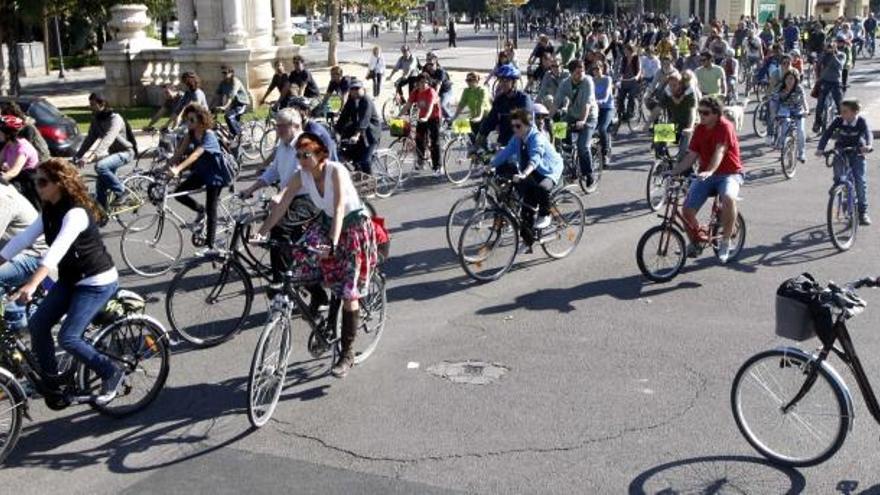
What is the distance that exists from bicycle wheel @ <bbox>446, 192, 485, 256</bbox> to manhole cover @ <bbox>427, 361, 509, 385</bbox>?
9.77ft

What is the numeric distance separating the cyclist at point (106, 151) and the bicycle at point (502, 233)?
447 centimetres

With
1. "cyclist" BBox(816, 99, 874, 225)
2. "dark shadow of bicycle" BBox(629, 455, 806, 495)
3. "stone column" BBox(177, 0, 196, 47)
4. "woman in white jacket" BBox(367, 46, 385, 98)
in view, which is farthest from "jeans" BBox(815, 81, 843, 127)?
"dark shadow of bicycle" BBox(629, 455, 806, 495)

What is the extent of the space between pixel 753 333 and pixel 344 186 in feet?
12.0

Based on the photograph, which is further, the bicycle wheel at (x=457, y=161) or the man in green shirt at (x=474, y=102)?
the bicycle wheel at (x=457, y=161)

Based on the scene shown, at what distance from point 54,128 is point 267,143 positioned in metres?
3.91

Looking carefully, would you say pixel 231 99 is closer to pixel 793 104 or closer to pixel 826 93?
pixel 793 104

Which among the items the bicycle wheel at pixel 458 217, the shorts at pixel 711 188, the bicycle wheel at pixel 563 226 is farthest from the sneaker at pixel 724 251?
the bicycle wheel at pixel 458 217

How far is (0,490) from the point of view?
576 cm

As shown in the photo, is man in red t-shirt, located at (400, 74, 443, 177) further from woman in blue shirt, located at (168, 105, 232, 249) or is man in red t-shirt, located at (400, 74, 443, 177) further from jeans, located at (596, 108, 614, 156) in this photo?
woman in blue shirt, located at (168, 105, 232, 249)

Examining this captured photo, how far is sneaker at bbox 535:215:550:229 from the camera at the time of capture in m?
10.5

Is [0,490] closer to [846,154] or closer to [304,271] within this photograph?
[304,271]

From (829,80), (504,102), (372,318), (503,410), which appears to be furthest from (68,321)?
(829,80)

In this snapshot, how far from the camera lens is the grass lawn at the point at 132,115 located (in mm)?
23541

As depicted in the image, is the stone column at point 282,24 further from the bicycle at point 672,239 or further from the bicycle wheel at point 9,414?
the bicycle wheel at point 9,414
